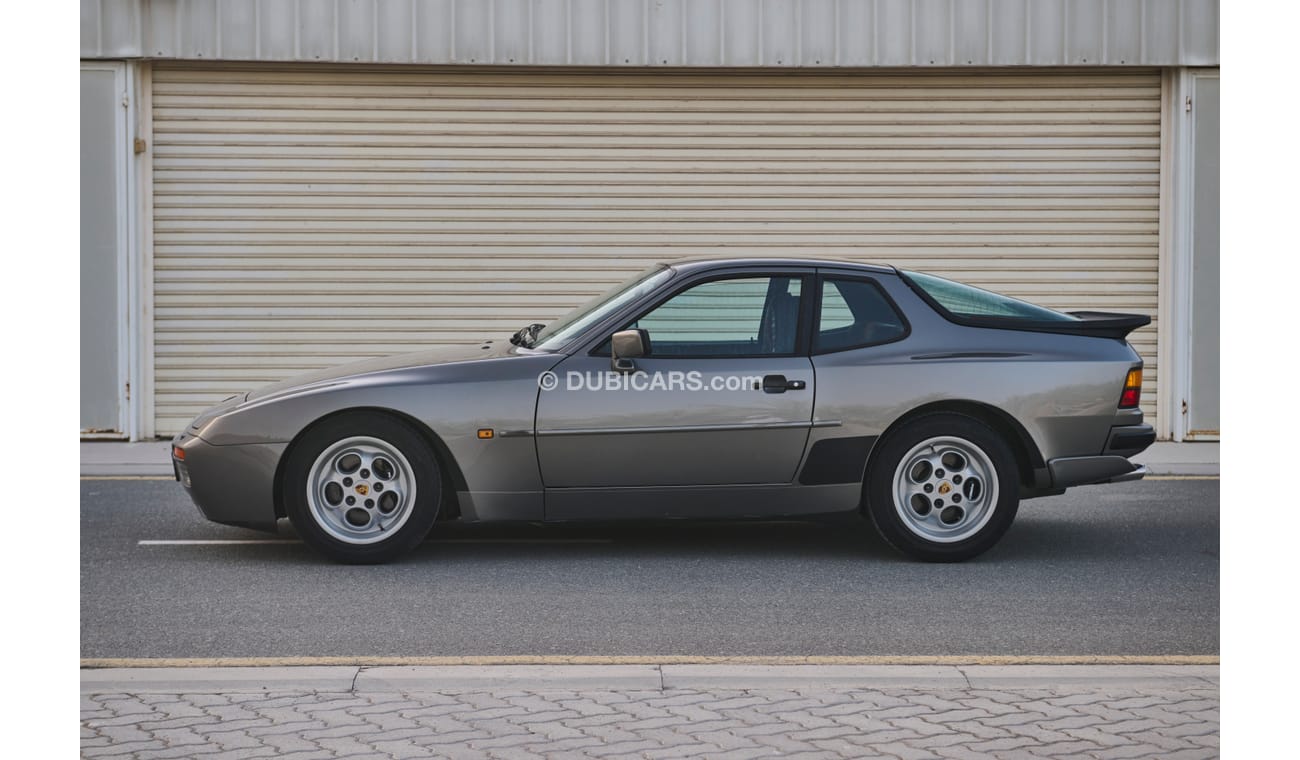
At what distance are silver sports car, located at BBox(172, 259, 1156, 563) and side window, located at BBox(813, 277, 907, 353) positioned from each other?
0.01 m

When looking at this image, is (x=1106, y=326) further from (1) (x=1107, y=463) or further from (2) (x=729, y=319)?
(2) (x=729, y=319)

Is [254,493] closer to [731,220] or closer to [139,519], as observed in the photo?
[139,519]

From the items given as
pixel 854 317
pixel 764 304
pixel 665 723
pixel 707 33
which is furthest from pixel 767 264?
pixel 707 33

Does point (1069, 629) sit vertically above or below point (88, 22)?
below

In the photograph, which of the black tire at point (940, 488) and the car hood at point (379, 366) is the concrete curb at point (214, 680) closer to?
the car hood at point (379, 366)

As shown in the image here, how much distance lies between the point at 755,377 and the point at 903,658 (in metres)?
2.09

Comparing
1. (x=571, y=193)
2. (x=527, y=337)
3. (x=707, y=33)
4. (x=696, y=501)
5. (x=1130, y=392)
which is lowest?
(x=696, y=501)

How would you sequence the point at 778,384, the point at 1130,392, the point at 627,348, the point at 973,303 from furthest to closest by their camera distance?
the point at 973,303
the point at 1130,392
the point at 778,384
the point at 627,348

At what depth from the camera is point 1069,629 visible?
6223 mm

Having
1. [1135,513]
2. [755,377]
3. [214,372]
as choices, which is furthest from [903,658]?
[214,372]

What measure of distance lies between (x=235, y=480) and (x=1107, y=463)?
166 inches

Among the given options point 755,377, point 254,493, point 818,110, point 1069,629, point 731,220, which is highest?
point 818,110

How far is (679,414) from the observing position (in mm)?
7371

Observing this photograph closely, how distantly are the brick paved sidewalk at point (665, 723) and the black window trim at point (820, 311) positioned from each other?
107 inches
